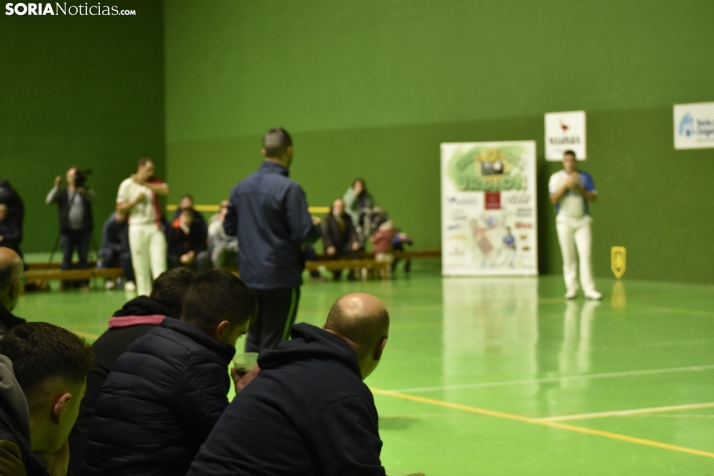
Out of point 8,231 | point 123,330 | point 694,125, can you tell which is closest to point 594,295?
point 694,125

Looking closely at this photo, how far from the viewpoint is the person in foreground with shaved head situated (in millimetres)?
2699

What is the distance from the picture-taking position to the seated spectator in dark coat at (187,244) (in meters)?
16.1

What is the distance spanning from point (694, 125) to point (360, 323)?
14060mm

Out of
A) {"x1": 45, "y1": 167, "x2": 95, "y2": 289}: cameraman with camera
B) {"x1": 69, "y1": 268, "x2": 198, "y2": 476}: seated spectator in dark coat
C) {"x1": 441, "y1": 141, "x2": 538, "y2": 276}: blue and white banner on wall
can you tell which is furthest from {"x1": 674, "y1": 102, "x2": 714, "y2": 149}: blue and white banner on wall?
{"x1": 69, "y1": 268, "x2": 198, "y2": 476}: seated spectator in dark coat

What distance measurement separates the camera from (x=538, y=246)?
18.6 metres

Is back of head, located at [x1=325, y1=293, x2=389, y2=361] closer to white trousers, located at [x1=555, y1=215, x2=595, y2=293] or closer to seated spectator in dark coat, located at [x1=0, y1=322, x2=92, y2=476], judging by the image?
seated spectator in dark coat, located at [x1=0, y1=322, x2=92, y2=476]

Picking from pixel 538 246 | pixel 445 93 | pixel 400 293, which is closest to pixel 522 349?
pixel 400 293

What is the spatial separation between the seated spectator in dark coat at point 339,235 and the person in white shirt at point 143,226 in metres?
5.84

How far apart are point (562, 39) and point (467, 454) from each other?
13.0m

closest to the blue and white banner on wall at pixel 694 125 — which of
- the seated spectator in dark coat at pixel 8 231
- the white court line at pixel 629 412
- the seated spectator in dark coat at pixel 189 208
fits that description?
the seated spectator in dark coat at pixel 189 208

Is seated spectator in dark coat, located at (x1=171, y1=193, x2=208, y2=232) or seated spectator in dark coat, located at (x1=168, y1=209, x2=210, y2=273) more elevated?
seated spectator in dark coat, located at (x1=171, y1=193, x2=208, y2=232)

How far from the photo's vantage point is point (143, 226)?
498 inches

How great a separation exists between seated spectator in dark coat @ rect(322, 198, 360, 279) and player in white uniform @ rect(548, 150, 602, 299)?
522 centimetres

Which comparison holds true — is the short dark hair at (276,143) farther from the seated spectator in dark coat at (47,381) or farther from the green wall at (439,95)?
the green wall at (439,95)
